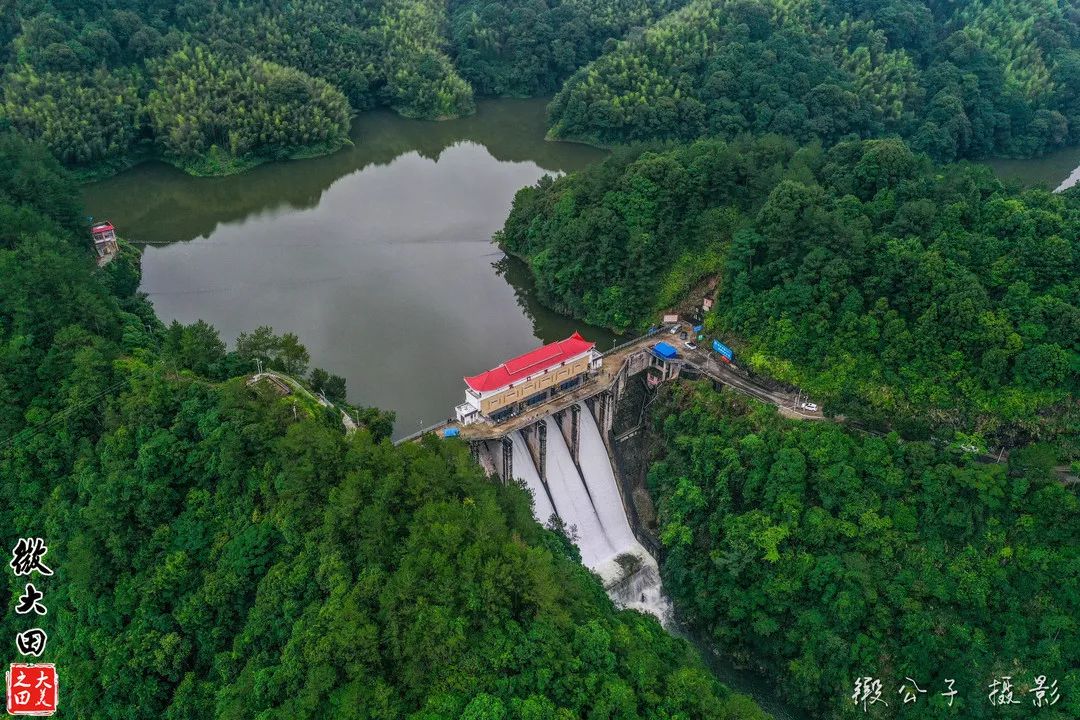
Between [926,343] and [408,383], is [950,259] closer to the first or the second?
[926,343]

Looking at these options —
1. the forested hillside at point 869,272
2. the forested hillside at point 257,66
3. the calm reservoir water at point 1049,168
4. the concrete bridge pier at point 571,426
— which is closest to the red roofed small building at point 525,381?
the concrete bridge pier at point 571,426

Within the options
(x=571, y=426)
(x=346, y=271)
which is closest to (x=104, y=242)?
(x=346, y=271)

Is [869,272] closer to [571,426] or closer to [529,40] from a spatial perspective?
[571,426]

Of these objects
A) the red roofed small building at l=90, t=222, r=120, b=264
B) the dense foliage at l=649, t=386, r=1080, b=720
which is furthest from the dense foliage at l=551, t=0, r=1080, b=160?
the dense foliage at l=649, t=386, r=1080, b=720

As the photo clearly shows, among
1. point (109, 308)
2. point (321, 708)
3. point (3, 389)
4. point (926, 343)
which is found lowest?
point (321, 708)

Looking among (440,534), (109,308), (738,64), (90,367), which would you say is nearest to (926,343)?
(440,534)

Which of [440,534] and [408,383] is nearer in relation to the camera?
[440,534]

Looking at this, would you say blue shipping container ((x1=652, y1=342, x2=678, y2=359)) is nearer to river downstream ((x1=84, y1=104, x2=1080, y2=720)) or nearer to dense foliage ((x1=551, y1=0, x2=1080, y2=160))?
river downstream ((x1=84, y1=104, x2=1080, y2=720))
